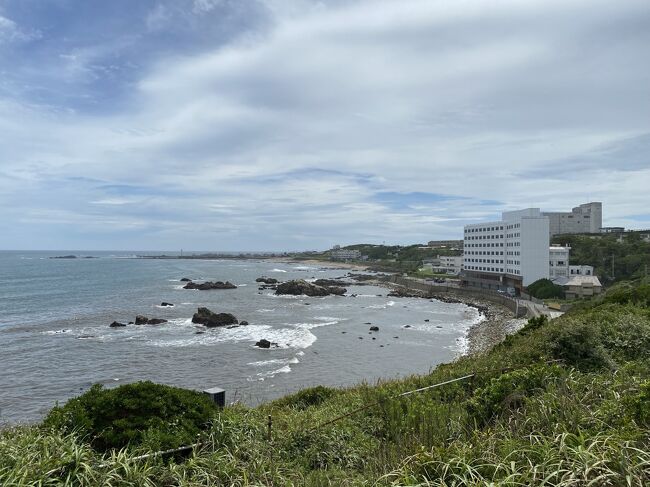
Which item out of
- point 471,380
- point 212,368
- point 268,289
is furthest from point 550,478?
point 268,289

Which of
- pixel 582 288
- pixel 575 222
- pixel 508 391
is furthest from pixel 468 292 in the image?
pixel 575 222

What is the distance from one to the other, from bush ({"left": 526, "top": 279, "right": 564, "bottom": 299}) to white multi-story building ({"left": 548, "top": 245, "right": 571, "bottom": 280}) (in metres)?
7.07

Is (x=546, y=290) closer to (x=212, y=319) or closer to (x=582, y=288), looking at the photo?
(x=582, y=288)

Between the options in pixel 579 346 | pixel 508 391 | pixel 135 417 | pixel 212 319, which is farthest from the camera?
pixel 212 319

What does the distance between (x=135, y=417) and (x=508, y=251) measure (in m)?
61.4

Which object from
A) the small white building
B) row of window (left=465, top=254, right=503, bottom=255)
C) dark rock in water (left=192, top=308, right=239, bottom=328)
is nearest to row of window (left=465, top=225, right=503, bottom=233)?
row of window (left=465, top=254, right=503, bottom=255)

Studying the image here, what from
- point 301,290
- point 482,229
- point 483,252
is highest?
point 482,229

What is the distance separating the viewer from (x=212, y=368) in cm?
2391

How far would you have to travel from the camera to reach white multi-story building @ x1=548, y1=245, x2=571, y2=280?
58125 mm

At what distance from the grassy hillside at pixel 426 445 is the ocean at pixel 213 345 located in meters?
4.09

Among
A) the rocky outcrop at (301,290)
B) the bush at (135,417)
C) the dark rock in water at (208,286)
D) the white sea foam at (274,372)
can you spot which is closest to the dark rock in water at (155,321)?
the white sea foam at (274,372)

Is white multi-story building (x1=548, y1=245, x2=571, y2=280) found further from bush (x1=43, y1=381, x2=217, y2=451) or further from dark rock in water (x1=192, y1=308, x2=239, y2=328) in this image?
bush (x1=43, y1=381, x2=217, y2=451)

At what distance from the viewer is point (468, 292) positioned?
205ft

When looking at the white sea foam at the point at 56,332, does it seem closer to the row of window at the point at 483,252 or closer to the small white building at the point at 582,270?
the row of window at the point at 483,252
